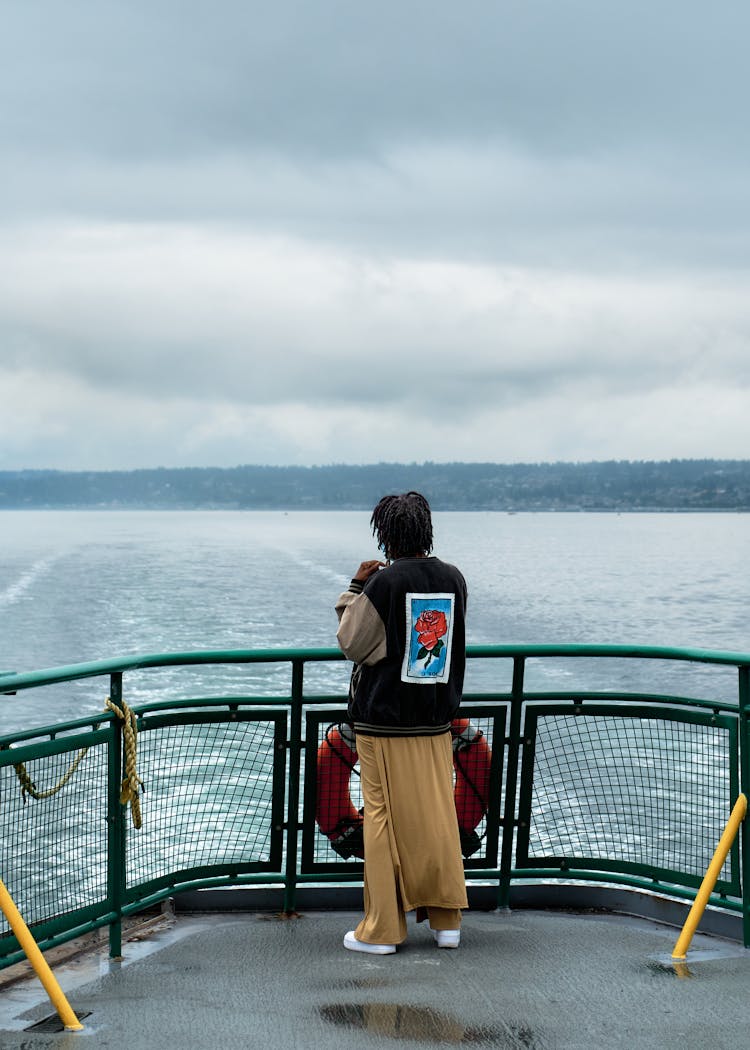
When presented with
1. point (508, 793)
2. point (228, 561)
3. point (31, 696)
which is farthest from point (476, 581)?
point (508, 793)

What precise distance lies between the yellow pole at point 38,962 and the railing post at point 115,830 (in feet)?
2.05

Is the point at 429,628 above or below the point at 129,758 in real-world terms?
above

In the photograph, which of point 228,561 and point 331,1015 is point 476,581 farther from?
point 331,1015

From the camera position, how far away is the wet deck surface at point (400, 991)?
13.1ft

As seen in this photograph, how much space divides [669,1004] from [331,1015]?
116 cm

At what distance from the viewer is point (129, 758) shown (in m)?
4.64

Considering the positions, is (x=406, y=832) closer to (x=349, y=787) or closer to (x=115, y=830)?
(x=349, y=787)

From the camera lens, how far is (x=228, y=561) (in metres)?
79.6

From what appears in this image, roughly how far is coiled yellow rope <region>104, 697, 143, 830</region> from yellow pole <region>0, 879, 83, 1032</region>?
2.25ft

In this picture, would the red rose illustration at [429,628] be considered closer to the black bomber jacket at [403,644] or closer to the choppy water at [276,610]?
the black bomber jacket at [403,644]

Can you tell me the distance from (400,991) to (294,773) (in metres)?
1.06

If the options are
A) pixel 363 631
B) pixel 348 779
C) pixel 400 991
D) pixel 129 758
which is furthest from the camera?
pixel 348 779

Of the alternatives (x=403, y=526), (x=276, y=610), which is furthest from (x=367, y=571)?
(x=276, y=610)

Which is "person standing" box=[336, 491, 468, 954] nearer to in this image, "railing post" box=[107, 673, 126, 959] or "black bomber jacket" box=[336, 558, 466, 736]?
"black bomber jacket" box=[336, 558, 466, 736]
